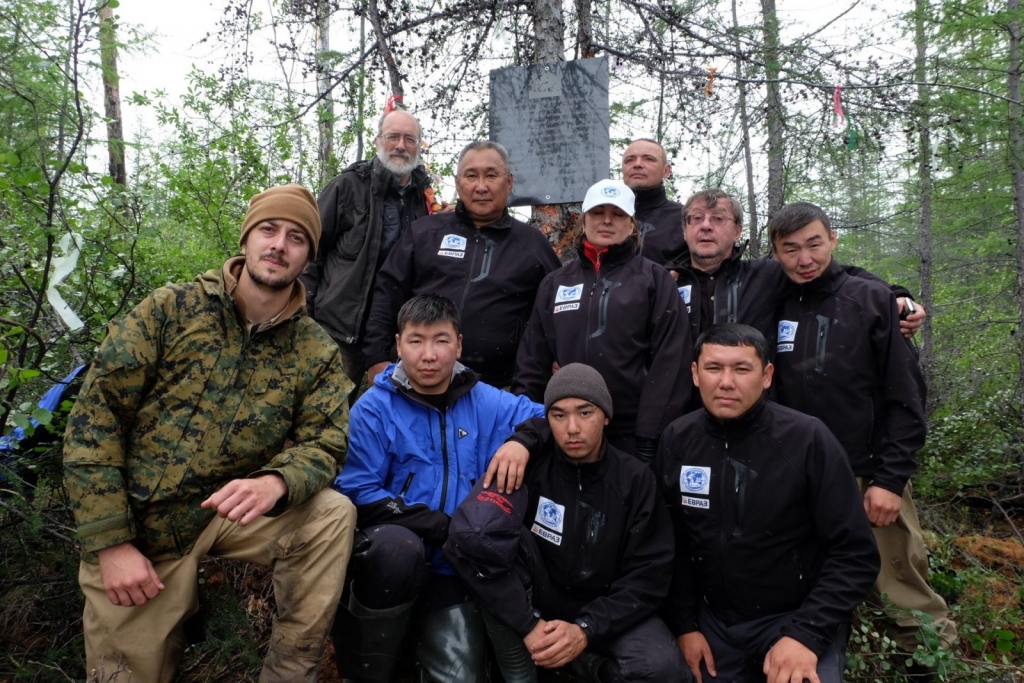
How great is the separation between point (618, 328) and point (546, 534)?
108 cm

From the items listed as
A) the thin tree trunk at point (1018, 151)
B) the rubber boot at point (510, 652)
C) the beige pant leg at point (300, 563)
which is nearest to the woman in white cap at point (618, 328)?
the rubber boot at point (510, 652)

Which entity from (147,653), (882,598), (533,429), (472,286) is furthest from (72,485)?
(882,598)

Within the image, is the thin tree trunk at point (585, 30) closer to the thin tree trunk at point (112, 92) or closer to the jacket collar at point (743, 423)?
the thin tree trunk at point (112, 92)

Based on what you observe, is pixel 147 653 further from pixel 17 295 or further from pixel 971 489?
pixel 971 489

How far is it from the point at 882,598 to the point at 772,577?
36.6 inches

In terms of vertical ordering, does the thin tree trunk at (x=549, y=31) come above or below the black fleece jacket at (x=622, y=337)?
above

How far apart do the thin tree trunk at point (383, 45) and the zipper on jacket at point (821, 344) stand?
4.24 metres

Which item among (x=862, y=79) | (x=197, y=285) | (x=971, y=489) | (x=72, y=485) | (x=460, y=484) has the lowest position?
(x=971, y=489)

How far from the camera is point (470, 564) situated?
2.60 meters

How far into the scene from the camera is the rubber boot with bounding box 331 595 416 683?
2.67 metres

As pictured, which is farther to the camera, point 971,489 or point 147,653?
point 971,489

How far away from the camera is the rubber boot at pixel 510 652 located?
267 cm

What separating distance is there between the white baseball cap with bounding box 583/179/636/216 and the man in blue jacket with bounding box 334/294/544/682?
956 millimetres

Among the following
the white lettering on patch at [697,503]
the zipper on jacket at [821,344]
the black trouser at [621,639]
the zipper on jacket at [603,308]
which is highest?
the zipper on jacket at [603,308]
